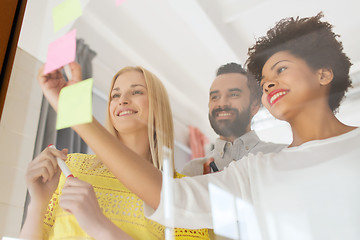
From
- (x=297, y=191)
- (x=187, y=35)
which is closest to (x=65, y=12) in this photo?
(x=187, y=35)

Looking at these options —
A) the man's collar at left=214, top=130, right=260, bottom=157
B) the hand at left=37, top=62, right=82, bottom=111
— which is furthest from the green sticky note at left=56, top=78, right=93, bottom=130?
the man's collar at left=214, top=130, right=260, bottom=157

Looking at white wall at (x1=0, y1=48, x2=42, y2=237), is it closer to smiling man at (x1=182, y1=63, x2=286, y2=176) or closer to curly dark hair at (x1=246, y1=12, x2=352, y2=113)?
smiling man at (x1=182, y1=63, x2=286, y2=176)

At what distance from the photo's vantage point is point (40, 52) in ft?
3.79

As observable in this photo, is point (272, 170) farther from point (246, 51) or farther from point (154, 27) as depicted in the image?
point (154, 27)

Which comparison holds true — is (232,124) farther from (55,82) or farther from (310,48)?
(55,82)

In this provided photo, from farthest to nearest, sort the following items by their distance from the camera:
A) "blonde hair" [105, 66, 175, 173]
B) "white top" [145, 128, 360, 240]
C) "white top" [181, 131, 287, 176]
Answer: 1. "blonde hair" [105, 66, 175, 173]
2. "white top" [181, 131, 287, 176]
3. "white top" [145, 128, 360, 240]

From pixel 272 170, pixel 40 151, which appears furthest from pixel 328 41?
pixel 40 151

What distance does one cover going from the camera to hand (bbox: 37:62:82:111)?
3.41 ft

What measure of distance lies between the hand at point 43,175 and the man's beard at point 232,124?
434 millimetres

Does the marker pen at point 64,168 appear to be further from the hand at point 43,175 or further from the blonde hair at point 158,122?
the blonde hair at point 158,122

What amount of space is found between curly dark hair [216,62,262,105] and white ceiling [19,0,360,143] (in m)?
0.01

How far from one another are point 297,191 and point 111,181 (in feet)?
1.50

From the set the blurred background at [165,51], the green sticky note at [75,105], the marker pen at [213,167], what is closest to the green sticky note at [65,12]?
the blurred background at [165,51]

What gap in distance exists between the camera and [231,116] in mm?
826
